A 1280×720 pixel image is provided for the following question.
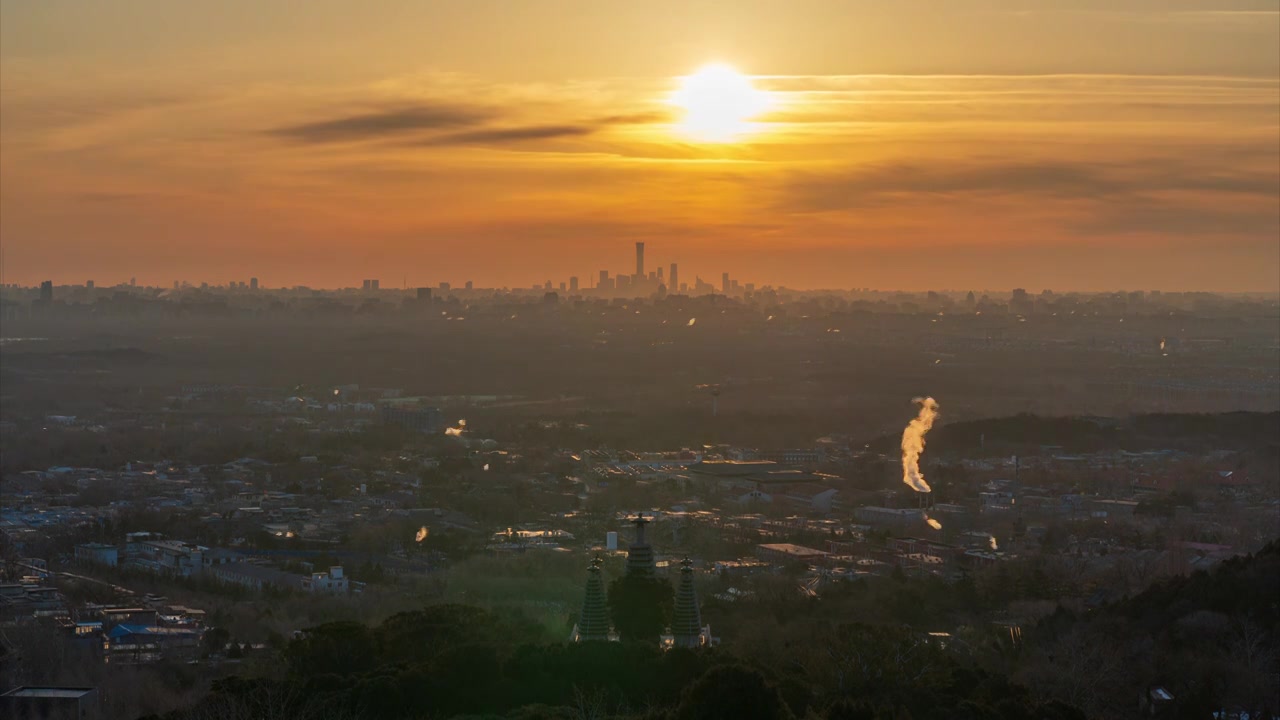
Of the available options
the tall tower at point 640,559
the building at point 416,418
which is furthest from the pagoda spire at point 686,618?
the building at point 416,418

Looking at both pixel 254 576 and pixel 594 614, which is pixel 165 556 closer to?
pixel 254 576

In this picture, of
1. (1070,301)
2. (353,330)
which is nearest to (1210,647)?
(353,330)

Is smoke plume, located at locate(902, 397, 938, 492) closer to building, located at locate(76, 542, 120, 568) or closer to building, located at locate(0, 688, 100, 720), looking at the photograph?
building, located at locate(76, 542, 120, 568)

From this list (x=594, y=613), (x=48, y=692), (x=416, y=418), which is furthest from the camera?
(x=416, y=418)

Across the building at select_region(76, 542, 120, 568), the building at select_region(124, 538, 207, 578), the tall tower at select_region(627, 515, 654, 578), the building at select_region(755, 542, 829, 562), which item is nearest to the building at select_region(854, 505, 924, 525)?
the building at select_region(755, 542, 829, 562)

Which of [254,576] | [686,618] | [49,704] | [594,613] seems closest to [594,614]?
[594,613]

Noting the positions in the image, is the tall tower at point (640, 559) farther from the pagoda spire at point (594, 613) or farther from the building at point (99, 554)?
the building at point (99, 554)
